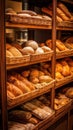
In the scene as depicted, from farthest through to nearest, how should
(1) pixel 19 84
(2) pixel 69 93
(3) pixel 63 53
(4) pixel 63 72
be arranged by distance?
(2) pixel 69 93
(4) pixel 63 72
(3) pixel 63 53
(1) pixel 19 84

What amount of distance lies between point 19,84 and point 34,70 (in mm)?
395

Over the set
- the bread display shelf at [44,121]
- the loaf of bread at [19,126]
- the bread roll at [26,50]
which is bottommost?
the bread display shelf at [44,121]

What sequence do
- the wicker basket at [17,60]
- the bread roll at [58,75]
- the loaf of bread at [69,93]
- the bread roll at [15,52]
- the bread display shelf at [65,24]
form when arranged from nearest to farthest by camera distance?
the wicker basket at [17,60] < the bread roll at [15,52] < the bread display shelf at [65,24] < the bread roll at [58,75] < the loaf of bread at [69,93]

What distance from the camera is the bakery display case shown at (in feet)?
5.56

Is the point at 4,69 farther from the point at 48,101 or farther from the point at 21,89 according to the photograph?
the point at 48,101

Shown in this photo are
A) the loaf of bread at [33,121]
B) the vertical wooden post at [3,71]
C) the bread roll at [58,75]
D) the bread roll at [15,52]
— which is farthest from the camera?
the bread roll at [58,75]

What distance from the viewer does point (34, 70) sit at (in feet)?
7.59

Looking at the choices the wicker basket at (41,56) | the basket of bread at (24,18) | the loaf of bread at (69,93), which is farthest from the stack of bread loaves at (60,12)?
the loaf of bread at (69,93)

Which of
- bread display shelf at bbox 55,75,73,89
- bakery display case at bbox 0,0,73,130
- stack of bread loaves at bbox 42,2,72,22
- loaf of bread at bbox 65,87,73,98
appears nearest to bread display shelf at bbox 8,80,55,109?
bakery display case at bbox 0,0,73,130

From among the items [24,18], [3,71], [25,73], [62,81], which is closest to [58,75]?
[62,81]

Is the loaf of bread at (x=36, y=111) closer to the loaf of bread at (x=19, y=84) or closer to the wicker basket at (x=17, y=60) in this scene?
the loaf of bread at (x=19, y=84)

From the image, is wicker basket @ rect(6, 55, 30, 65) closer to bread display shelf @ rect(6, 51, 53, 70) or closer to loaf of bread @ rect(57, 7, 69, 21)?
bread display shelf @ rect(6, 51, 53, 70)

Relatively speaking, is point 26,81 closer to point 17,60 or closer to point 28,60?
point 28,60

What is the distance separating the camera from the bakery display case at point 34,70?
5.56 feet
